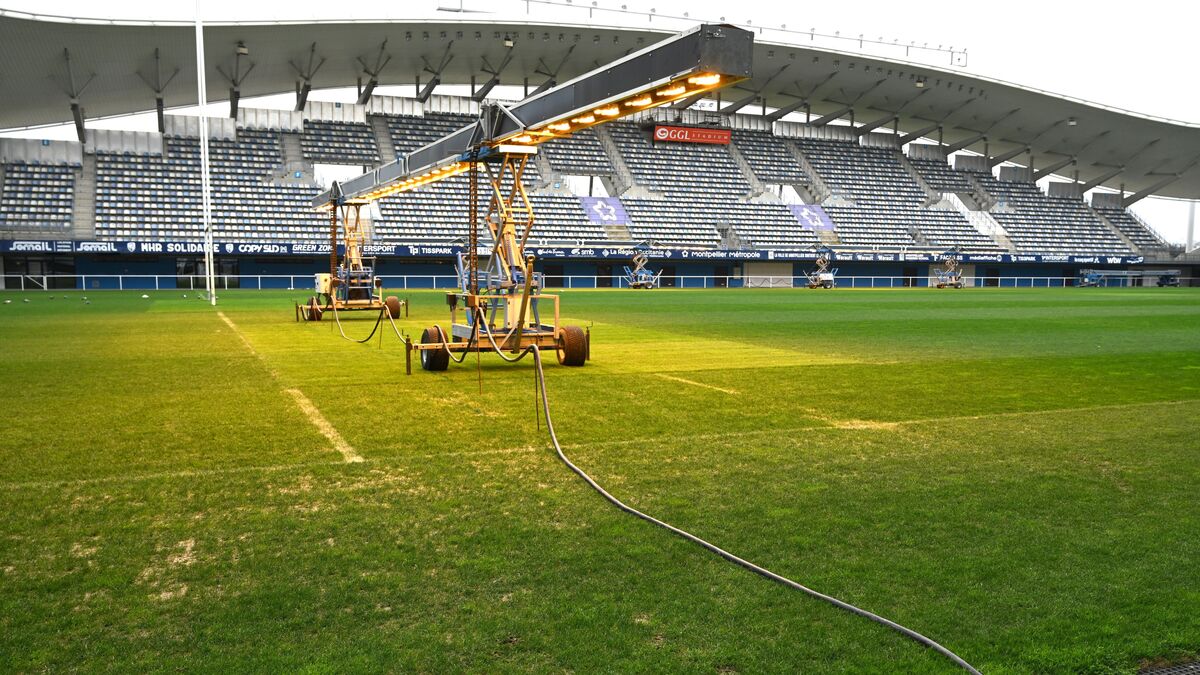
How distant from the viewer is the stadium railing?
4534cm

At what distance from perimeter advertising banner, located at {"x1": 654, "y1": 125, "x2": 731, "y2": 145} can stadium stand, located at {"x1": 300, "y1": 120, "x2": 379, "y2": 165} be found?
20.7m

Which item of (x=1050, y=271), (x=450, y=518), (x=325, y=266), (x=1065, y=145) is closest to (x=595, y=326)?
(x=450, y=518)

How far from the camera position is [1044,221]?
71.4 metres

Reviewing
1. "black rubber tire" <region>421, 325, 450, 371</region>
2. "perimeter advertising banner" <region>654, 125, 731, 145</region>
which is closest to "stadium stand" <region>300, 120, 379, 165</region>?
"perimeter advertising banner" <region>654, 125, 731, 145</region>

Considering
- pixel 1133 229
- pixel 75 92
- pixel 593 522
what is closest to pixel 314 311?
pixel 593 522

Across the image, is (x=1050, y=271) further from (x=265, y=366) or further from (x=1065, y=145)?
(x=265, y=366)

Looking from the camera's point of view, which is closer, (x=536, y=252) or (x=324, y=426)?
(x=324, y=426)

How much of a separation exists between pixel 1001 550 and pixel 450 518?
3.34 metres

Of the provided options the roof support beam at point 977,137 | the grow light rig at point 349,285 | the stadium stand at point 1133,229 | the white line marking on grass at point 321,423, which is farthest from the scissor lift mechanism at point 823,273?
the white line marking on grass at point 321,423

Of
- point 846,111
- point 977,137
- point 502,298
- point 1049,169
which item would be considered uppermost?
point 846,111

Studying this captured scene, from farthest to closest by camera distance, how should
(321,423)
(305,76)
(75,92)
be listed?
(305,76) < (75,92) < (321,423)

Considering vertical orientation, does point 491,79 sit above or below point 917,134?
above

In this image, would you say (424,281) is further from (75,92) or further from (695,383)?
(695,383)

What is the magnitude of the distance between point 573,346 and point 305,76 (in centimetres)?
4415
